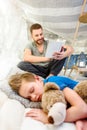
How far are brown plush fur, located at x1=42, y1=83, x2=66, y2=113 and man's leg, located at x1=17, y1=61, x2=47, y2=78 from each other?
3.13ft

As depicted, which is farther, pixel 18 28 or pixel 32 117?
pixel 18 28

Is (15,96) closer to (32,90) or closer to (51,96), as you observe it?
(32,90)

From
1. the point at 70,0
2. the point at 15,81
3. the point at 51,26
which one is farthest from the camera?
the point at 51,26

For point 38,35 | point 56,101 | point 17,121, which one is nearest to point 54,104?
point 56,101

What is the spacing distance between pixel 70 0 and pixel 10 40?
0.62 m

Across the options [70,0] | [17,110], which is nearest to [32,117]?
[17,110]

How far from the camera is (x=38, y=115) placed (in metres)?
A: 0.90

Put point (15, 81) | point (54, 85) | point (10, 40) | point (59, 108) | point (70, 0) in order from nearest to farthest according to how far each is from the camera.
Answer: point (59, 108), point (54, 85), point (15, 81), point (70, 0), point (10, 40)

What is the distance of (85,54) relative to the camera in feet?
8.75

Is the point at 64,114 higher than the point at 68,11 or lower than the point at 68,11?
lower

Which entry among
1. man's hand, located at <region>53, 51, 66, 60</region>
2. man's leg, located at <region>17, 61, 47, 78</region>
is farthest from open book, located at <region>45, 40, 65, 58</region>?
man's leg, located at <region>17, 61, 47, 78</region>

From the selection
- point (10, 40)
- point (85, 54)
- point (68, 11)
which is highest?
point (68, 11)

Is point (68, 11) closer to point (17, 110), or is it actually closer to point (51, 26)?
point (51, 26)

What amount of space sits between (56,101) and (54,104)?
0.02 meters
